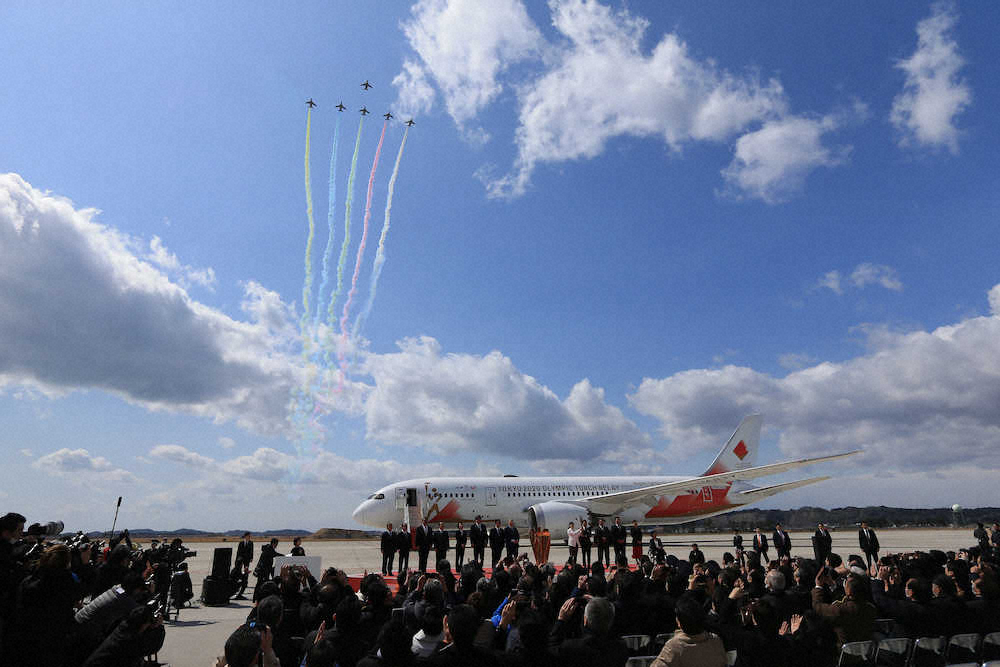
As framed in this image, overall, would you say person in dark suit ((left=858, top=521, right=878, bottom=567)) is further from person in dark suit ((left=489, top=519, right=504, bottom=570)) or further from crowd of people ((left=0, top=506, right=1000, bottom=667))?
person in dark suit ((left=489, top=519, right=504, bottom=570))

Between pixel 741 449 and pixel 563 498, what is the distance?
1284 centimetres

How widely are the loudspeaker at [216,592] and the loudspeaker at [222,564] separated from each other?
81 millimetres

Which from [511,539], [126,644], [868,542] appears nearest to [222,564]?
[511,539]

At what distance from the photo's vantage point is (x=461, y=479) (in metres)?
28.8

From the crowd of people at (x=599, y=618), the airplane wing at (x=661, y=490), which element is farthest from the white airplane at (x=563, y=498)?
the crowd of people at (x=599, y=618)

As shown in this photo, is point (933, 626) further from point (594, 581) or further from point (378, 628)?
point (378, 628)

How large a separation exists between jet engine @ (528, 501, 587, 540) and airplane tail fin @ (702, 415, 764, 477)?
1190 centimetres

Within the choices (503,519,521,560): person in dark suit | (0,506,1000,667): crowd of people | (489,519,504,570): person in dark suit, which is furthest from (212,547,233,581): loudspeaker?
(503,519,521,560): person in dark suit

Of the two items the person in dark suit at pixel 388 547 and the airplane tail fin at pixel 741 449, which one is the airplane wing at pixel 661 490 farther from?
the person in dark suit at pixel 388 547

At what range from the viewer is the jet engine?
25.6m

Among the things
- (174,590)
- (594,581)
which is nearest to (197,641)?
(174,590)

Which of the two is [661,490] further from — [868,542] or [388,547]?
[388,547]

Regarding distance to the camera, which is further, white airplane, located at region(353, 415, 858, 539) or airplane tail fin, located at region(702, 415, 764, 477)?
airplane tail fin, located at region(702, 415, 764, 477)

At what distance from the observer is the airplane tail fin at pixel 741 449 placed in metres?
34.4
